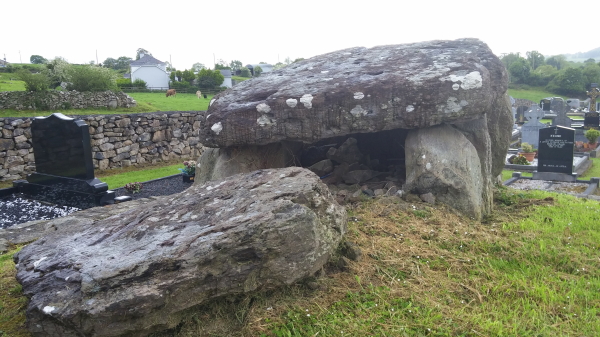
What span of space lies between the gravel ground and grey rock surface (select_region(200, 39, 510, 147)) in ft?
19.1

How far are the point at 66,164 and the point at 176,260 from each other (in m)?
8.92

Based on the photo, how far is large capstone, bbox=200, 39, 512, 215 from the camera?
575 centimetres

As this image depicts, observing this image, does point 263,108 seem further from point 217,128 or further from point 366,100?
point 366,100

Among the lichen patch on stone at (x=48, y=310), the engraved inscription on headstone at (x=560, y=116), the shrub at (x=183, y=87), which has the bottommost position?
the engraved inscription on headstone at (x=560, y=116)

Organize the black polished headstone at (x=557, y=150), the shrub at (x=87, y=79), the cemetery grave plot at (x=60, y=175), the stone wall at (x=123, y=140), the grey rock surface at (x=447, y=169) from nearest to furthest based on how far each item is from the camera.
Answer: the grey rock surface at (x=447, y=169)
the cemetery grave plot at (x=60, y=175)
the stone wall at (x=123, y=140)
the black polished headstone at (x=557, y=150)
the shrub at (x=87, y=79)

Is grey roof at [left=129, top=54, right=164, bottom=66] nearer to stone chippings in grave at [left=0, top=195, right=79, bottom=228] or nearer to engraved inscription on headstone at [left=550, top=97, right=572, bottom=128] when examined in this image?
engraved inscription on headstone at [left=550, top=97, right=572, bottom=128]

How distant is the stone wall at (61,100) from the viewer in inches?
745

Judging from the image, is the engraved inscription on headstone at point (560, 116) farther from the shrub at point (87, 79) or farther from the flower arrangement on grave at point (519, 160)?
the shrub at point (87, 79)

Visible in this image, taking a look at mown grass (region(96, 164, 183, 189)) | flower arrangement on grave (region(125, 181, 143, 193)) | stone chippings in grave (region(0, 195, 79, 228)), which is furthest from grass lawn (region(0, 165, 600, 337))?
mown grass (region(96, 164, 183, 189))

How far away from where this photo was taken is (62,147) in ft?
35.3

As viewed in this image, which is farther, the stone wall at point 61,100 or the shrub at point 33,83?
the shrub at point 33,83

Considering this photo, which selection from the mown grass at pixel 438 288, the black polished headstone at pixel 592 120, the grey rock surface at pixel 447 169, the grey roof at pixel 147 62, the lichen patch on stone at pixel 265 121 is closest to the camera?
the mown grass at pixel 438 288

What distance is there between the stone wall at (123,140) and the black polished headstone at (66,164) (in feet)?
9.72

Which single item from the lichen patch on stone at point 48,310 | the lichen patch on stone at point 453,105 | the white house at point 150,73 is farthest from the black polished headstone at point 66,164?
A: the white house at point 150,73
